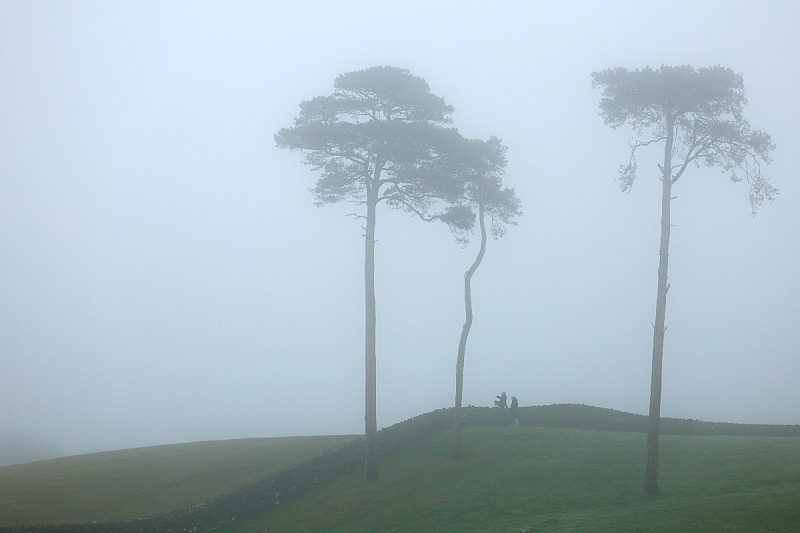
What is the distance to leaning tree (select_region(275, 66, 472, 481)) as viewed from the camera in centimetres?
2772

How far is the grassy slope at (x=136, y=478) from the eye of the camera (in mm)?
24078

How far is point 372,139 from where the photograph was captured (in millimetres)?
28031

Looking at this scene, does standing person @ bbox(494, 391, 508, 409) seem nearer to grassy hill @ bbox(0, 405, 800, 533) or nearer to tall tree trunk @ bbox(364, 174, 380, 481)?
grassy hill @ bbox(0, 405, 800, 533)

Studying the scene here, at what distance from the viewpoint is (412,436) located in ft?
Answer: 103

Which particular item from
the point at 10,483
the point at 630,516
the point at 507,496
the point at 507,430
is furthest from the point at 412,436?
the point at 10,483

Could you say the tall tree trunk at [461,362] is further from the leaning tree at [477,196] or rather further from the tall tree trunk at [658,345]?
the tall tree trunk at [658,345]

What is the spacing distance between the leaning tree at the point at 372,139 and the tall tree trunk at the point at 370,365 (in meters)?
0.04

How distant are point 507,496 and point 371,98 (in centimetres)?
1735

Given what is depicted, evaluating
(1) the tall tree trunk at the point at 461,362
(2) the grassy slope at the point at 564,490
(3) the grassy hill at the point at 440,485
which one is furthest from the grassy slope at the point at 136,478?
(1) the tall tree trunk at the point at 461,362

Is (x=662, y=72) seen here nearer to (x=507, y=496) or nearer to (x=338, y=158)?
(x=338, y=158)

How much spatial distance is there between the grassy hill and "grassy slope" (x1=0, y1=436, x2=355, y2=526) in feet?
0.36

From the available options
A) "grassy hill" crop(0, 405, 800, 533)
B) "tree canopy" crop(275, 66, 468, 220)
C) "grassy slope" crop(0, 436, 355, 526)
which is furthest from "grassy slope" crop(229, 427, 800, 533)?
"tree canopy" crop(275, 66, 468, 220)

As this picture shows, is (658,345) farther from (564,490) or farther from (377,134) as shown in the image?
(377,134)

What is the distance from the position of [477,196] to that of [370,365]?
420 inches
